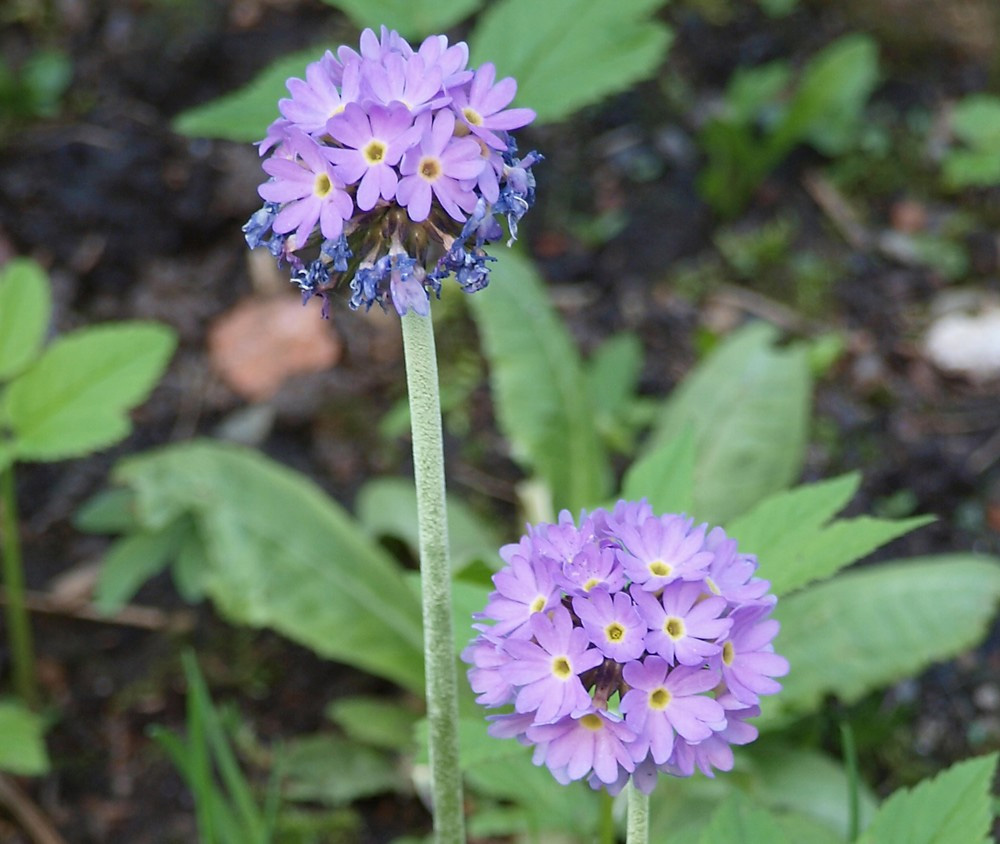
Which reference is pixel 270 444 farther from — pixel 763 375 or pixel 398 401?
pixel 763 375

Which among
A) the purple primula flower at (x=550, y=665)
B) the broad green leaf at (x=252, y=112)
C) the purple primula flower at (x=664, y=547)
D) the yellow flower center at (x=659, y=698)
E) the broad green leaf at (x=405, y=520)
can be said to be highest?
the broad green leaf at (x=252, y=112)

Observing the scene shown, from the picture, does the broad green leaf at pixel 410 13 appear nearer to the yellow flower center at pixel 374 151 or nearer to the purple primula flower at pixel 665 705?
the yellow flower center at pixel 374 151

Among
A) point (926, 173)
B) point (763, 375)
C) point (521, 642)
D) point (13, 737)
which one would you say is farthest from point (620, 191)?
point (521, 642)

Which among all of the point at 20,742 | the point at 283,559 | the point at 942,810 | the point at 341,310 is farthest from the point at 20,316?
the point at 942,810

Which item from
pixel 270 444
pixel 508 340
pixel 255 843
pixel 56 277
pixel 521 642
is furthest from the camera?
pixel 56 277

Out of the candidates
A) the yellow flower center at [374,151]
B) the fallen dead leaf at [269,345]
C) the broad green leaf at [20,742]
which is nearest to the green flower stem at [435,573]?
the yellow flower center at [374,151]

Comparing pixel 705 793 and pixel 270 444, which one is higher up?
pixel 270 444
